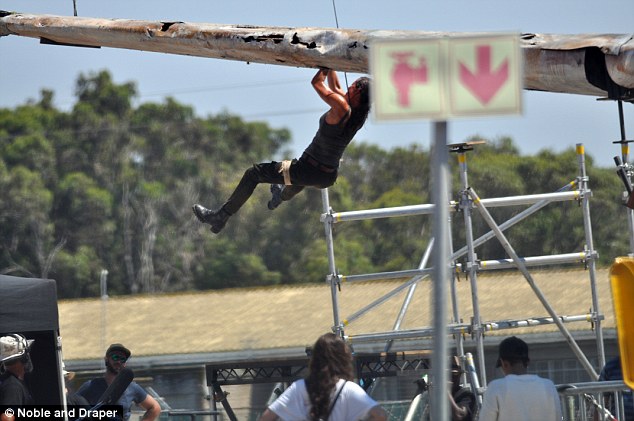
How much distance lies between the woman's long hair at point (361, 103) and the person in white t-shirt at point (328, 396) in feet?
6.82

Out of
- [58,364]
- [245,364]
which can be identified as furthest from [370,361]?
[58,364]

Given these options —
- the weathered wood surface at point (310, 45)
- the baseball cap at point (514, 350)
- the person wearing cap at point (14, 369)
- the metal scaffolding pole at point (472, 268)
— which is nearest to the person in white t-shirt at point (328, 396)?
the baseball cap at point (514, 350)

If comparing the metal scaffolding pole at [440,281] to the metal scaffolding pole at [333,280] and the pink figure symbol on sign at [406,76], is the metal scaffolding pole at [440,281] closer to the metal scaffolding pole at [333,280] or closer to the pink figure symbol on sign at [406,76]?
the pink figure symbol on sign at [406,76]

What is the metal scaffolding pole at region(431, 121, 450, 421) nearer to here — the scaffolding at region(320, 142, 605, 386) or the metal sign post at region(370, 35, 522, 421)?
the metal sign post at region(370, 35, 522, 421)

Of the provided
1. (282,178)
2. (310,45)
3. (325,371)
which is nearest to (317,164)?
(282,178)

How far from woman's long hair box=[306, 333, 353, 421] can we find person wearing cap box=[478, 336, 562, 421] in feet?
3.35

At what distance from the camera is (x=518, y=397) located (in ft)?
21.7

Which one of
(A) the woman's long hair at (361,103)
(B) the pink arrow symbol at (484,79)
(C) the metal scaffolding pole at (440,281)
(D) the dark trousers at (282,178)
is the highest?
(A) the woman's long hair at (361,103)

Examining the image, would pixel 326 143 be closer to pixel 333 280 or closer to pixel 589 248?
pixel 333 280

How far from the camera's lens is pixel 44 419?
26.7ft

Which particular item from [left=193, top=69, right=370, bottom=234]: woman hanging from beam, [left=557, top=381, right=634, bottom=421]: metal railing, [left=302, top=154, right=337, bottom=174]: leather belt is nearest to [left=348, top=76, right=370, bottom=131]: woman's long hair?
[left=193, top=69, right=370, bottom=234]: woman hanging from beam

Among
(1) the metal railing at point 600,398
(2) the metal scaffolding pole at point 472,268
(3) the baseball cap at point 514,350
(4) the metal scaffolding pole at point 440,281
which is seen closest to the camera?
(4) the metal scaffolding pole at point 440,281

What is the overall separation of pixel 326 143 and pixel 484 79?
3.59 m

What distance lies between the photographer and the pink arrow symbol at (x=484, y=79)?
4328 mm
